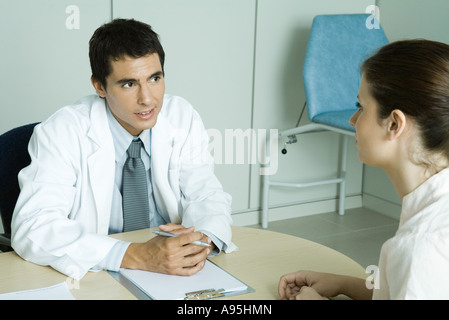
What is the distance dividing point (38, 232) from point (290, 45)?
7.98 feet

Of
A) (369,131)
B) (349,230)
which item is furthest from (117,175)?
(349,230)

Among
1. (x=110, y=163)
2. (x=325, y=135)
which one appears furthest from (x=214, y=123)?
(x=110, y=163)

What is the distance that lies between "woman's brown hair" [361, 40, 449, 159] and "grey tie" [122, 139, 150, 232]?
867 millimetres

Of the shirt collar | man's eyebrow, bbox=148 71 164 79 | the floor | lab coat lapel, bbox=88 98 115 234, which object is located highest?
man's eyebrow, bbox=148 71 164 79

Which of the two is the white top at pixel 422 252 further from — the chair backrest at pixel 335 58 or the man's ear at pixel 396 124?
the chair backrest at pixel 335 58

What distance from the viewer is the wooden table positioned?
4.17 ft

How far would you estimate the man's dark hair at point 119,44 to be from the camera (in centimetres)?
177

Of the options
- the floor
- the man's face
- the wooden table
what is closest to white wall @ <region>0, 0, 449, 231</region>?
the floor

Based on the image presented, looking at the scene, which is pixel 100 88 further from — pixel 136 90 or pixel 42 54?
pixel 42 54

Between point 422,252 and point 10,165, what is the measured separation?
131 centimetres

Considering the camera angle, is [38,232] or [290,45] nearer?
[38,232]

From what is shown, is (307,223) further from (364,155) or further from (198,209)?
(364,155)

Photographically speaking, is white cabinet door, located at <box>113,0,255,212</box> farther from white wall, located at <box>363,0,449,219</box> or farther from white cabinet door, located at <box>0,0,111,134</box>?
white wall, located at <box>363,0,449,219</box>
